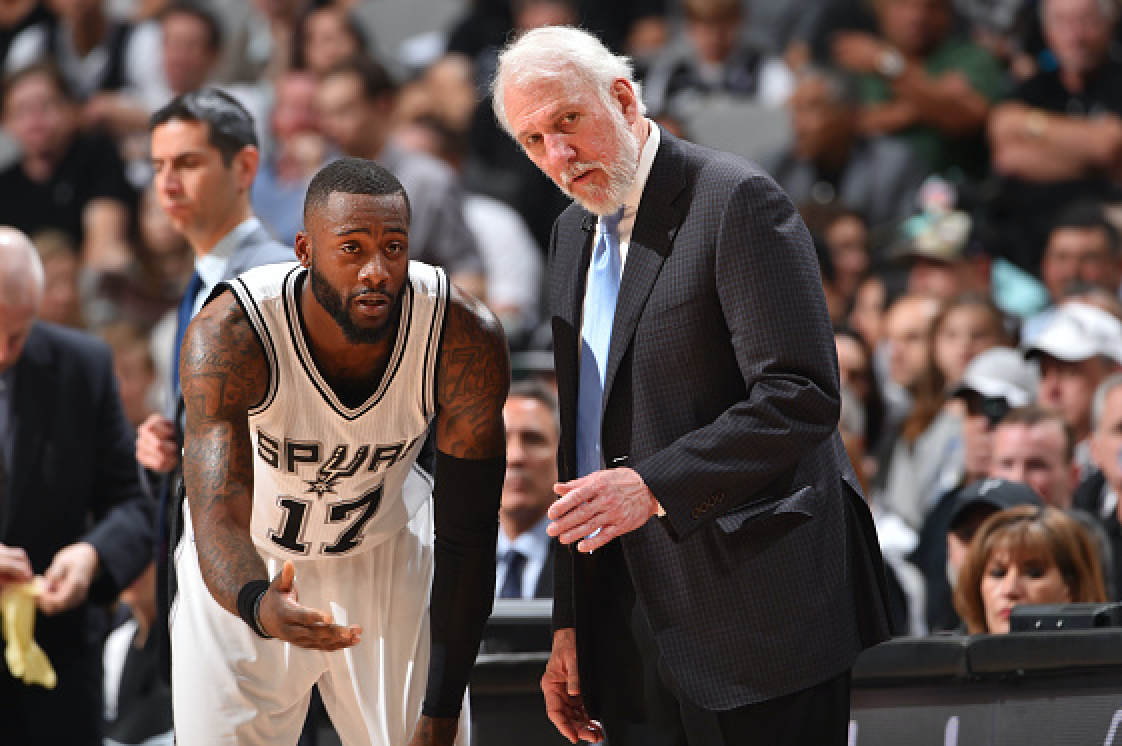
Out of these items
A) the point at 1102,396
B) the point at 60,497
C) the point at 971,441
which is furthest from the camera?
the point at 971,441

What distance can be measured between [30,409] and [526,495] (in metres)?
1.75

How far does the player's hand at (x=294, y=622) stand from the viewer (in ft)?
9.23

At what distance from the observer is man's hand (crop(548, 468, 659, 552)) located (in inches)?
113

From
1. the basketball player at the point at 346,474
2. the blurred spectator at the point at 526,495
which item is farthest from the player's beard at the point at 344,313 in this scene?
the blurred spectator at the point at 526,495

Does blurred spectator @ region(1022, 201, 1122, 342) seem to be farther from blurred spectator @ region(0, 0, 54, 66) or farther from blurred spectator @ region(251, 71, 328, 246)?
blurred spectator @ region(0, 0, 54, 66)

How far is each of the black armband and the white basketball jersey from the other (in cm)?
14

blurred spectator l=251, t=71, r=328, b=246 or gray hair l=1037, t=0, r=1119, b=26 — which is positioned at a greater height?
gray hair l=1037, t=0, r=1119, b=26

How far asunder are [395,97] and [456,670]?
675 cm

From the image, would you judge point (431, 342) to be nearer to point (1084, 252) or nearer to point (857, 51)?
point (1084, 252)

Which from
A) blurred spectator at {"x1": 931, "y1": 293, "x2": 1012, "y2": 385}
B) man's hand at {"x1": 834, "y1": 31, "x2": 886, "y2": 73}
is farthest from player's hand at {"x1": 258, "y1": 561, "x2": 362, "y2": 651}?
man's hand at {"x1": 834, "y1": 31, "x2": 886, "y2": 73}

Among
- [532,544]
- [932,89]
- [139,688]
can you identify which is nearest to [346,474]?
[532,544]

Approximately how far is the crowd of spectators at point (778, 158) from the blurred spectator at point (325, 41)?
17mm

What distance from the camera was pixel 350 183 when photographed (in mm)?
3186

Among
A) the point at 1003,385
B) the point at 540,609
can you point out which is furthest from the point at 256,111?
the point at 540,609
